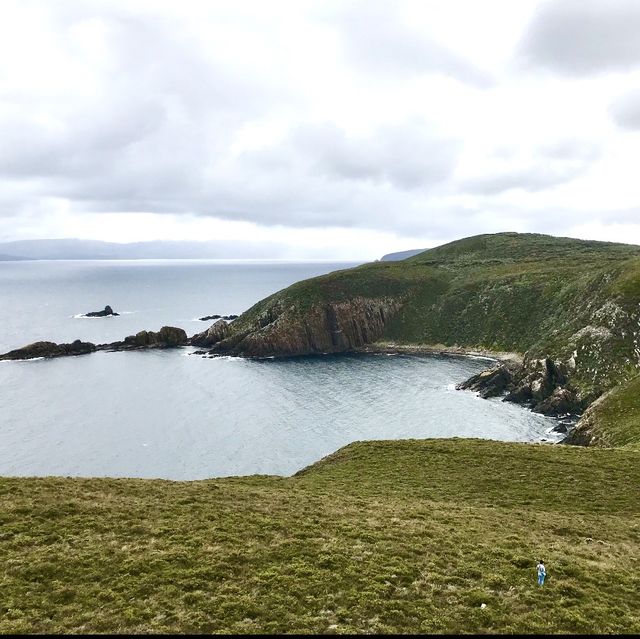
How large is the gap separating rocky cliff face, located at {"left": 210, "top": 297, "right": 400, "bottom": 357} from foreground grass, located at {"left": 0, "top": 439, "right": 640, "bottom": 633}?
419 ft

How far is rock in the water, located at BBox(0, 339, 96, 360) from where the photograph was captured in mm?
155000

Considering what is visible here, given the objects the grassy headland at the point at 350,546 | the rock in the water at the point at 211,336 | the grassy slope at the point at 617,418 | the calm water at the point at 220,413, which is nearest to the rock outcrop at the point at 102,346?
the rock in the water at the point at 211,336

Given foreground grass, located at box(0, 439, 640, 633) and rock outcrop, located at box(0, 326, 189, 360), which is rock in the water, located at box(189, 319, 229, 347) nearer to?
rock outcrop, located at box(0, 326, 189, 360)

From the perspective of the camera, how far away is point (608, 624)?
1881 cm

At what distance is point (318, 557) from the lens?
2406 cm

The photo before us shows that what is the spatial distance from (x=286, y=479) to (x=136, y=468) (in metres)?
40.8

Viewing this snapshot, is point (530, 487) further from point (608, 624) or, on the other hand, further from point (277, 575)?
point (277, 575)

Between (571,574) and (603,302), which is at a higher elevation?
(603,302)

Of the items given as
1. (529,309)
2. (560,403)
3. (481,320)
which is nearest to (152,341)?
(481,320)

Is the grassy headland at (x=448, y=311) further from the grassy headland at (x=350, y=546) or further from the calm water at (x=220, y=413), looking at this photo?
the grassy headland at (x=350, y=546)

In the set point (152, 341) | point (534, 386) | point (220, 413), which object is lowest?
point (220, 413)

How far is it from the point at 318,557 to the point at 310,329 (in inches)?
5889

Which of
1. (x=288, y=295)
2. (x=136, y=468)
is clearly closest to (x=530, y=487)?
(x=136, y=468)

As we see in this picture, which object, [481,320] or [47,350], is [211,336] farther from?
[481,320]
